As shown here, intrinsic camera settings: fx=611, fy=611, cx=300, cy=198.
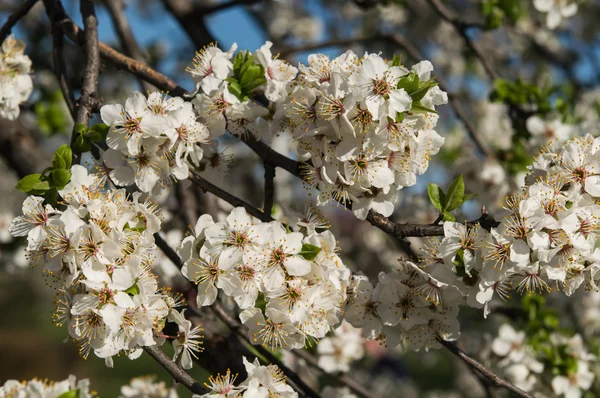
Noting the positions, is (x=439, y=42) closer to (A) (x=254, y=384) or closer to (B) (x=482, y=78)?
(B) (x=482, y=78)

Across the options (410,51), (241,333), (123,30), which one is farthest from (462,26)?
(241,333)

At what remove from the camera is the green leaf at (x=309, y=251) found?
1.53 metres

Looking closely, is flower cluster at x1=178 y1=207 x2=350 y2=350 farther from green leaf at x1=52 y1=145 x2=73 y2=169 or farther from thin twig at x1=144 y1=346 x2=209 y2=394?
green leaf at x1=52 y1=145 x2=73 y2=169

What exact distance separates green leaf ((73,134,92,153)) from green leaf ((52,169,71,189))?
12 centimetres

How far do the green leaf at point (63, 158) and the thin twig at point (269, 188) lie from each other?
1.72ft

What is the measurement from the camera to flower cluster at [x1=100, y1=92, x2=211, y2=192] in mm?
1571

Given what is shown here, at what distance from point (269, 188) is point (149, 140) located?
35cm

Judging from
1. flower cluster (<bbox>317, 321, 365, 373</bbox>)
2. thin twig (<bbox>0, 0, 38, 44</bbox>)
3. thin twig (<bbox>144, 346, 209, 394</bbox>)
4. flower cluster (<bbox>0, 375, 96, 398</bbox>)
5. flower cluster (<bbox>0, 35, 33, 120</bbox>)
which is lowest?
flower cluster (<bbox>317, 321, 365, 373</bbox>)

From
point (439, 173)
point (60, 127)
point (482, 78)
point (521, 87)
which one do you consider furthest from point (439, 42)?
point (60, 127)

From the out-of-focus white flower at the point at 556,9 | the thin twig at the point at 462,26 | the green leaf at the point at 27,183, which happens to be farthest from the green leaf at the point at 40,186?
the out-of-focus white flower at the point at 556,9

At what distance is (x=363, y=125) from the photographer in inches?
59.9

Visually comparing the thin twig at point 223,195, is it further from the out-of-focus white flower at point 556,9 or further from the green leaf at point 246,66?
the out-of-focus white flower at point 556,9

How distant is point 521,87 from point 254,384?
7.35 feet

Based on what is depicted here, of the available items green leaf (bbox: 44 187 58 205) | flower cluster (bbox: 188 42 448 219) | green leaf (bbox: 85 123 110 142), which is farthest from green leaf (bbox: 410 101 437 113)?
green leaf (bbox: 44 187 58 205)
